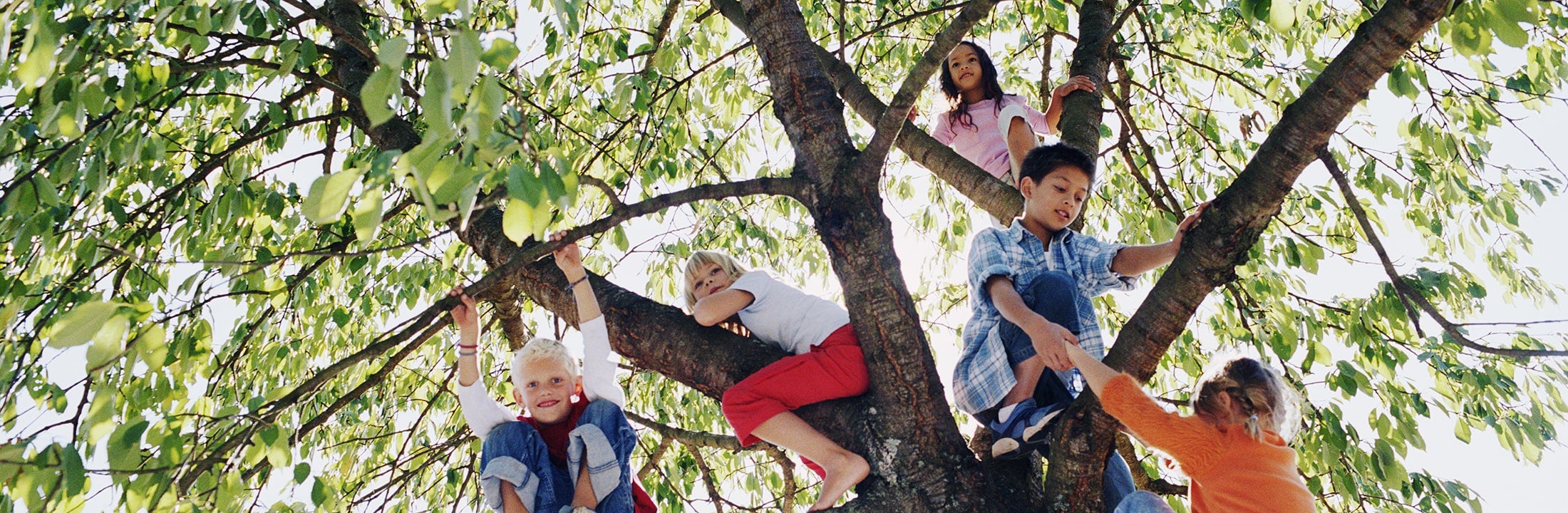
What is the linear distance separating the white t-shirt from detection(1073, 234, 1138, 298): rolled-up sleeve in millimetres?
705

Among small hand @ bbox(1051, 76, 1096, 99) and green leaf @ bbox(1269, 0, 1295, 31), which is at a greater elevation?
small hand @ bbox(1051, 76, 1096, 99)

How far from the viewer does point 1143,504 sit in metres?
2.18

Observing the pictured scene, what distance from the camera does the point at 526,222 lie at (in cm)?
132

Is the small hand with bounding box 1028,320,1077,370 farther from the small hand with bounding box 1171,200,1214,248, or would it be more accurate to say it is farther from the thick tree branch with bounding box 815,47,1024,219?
the thick tree branch with bounding box 815,47,1024,219

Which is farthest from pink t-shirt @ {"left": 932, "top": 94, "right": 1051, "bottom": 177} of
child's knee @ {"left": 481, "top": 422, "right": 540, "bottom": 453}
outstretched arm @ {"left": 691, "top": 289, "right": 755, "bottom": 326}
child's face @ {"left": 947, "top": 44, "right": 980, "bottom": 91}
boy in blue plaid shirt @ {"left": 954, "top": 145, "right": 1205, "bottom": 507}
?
child's knee @ {"left": 481, "top": 422, "right": 540, "bottom": 453}

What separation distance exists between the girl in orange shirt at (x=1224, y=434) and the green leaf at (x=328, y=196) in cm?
154

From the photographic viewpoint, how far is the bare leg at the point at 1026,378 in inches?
106

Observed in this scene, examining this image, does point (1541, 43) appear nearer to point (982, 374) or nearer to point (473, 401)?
point (982, 374)

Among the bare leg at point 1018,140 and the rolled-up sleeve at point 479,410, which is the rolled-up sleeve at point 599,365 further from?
the bare leg at point 1018,140

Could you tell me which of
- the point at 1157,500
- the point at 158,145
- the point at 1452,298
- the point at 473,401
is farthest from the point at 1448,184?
the point at 158,145

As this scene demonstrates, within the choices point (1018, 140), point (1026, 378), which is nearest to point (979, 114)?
point (1018, 140)

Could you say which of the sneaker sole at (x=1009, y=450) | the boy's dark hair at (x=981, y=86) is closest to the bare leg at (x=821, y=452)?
the sneaker sole at (x=1009, y=450)

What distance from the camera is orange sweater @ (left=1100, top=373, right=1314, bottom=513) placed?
2.23 metres

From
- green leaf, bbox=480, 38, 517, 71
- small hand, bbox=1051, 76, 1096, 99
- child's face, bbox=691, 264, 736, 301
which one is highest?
small hand, bbox=1051, 76, 1096, 99
